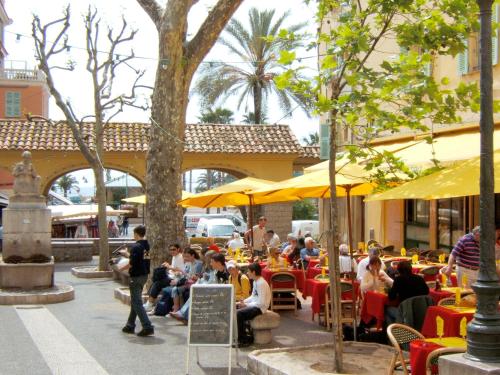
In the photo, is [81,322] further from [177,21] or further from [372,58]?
[372,58]

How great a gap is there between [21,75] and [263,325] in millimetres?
44680

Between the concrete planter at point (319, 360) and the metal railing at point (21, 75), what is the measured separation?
4492 cm

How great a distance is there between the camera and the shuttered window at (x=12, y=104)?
1975 inches

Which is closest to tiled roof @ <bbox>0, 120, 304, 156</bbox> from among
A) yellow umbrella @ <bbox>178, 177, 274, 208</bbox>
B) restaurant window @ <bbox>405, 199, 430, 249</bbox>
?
restaurant window @ <bbox>405, 199, 430, 249</bbox>

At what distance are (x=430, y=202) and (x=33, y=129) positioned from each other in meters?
16.8

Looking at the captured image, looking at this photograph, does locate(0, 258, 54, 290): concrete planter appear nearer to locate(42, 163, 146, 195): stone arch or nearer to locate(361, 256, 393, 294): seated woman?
locate(361, 256, 393, 294): seated woman

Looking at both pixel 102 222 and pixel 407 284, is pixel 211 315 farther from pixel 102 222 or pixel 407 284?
pixel 102 222

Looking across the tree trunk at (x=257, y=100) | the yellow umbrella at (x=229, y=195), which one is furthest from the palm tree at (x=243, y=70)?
the yellow umbrella at (x=229, y=195)

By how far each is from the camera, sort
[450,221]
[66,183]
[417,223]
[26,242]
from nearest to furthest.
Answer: [26,242] < [450,221] < [417,223] < [66,183]

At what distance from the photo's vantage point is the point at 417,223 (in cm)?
2111

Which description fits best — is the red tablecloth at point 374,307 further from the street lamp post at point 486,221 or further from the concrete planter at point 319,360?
the street lamp post at point 486,221

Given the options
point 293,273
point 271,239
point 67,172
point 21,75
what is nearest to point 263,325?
point 293,273

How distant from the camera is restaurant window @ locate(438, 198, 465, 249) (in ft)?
60.5

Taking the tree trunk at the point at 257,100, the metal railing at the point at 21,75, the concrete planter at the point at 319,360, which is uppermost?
the metal railing at the point at 21,75
